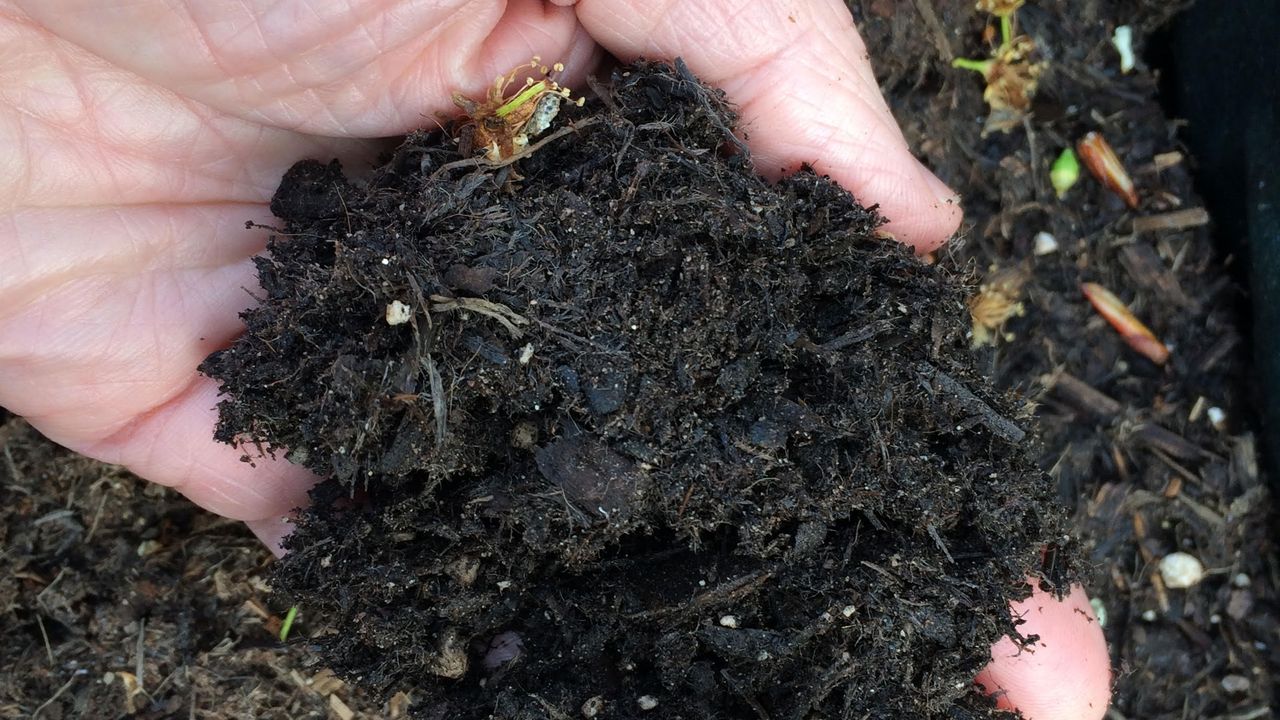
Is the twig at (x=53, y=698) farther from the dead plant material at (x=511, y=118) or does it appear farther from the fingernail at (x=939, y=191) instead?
the fingernail at (x=939, y=191)

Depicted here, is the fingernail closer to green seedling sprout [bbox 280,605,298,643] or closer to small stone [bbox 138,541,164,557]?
green seedling sprout [bbox 280,605,298,643]

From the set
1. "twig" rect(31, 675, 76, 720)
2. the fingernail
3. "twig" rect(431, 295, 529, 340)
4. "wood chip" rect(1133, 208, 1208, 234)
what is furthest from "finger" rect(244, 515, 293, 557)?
"wood chip" rect(1133, 208, 1208, 234)

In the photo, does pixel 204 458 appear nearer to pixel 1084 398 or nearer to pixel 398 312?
pixel 398 312

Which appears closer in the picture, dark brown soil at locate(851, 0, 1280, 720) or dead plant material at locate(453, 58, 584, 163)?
dead plant material at locate(453, 58, 584, 163)

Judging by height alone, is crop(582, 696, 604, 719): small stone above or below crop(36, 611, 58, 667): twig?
below

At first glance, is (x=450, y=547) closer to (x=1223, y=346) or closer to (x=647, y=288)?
(x=647, y=288)

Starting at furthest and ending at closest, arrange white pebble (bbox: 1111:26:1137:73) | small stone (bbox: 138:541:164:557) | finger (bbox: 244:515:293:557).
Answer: white pebble (bbox: 1111:26:1137:73) < small stone (bbox: 138:541:164:557) < finger (bbox: 244:515:293:557)

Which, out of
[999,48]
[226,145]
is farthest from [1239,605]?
[226,145]
